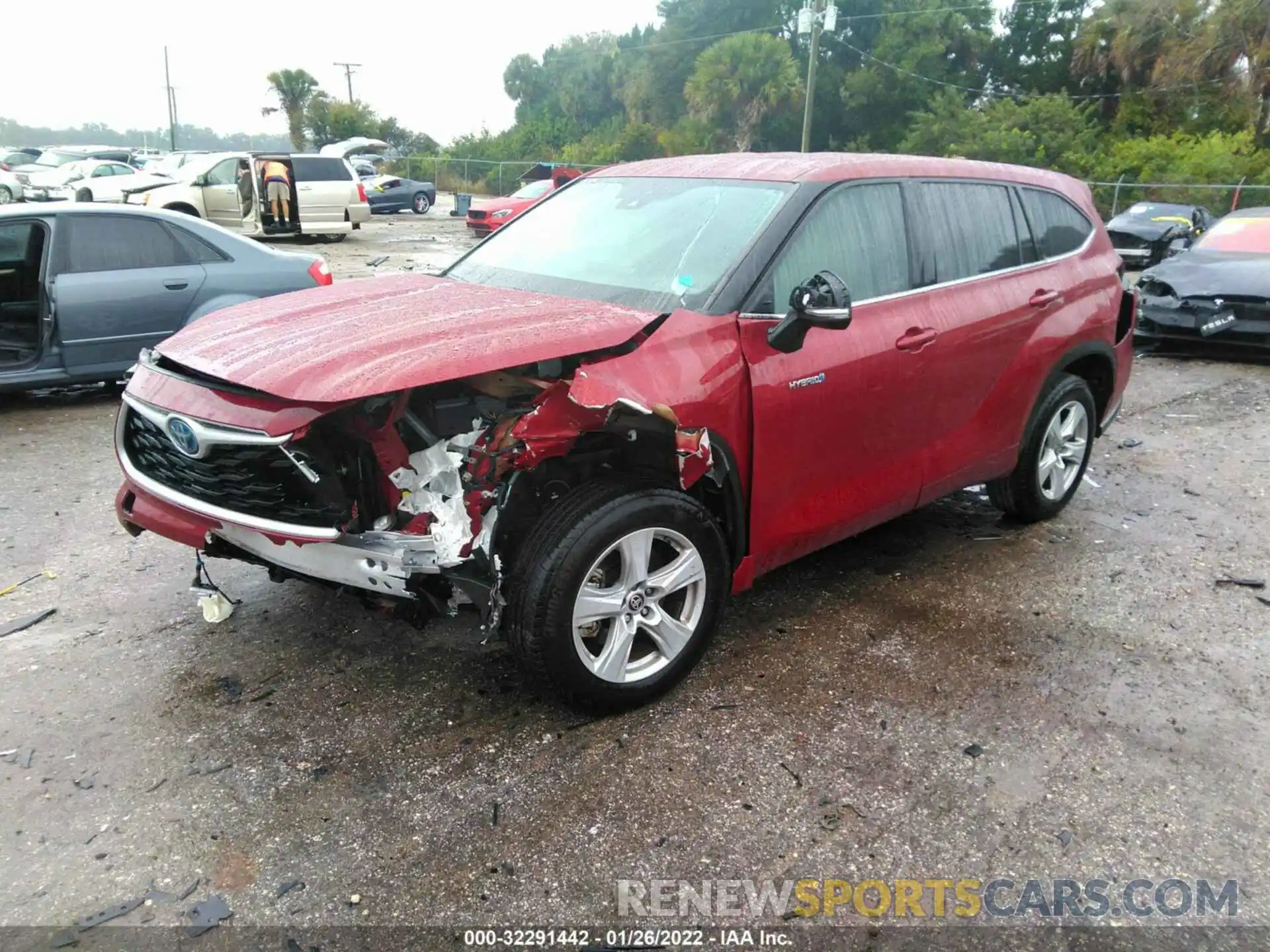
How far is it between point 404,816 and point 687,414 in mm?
1482

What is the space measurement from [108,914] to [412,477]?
4.50 feet

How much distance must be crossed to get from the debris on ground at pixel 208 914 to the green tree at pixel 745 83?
39.8 m

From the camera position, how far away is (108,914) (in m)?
2.30

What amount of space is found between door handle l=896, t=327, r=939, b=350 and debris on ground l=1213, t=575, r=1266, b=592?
1.90 m

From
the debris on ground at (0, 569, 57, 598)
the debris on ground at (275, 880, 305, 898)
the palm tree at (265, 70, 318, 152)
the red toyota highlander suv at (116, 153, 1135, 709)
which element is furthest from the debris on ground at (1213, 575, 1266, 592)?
the palm tree at (265, 70, 318, 152)

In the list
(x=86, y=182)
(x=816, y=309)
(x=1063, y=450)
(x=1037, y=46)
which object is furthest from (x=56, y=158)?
(x=1037, y=46)

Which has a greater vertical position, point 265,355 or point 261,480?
point 265,355

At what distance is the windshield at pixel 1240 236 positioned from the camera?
9523mm

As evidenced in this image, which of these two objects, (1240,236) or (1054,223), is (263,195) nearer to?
(1240,236)

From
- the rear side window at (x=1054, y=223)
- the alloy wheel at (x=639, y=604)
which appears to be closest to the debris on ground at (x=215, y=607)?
the alloy wheel at (x=639, y=604)

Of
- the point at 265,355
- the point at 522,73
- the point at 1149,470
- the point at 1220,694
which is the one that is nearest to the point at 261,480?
the point at 265,355

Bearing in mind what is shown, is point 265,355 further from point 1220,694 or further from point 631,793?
point 1220,694

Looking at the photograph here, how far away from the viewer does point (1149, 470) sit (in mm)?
5922

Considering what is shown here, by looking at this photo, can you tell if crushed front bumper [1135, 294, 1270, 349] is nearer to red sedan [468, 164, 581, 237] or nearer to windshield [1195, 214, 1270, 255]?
windshield [1195, 214, 1270, 255]
